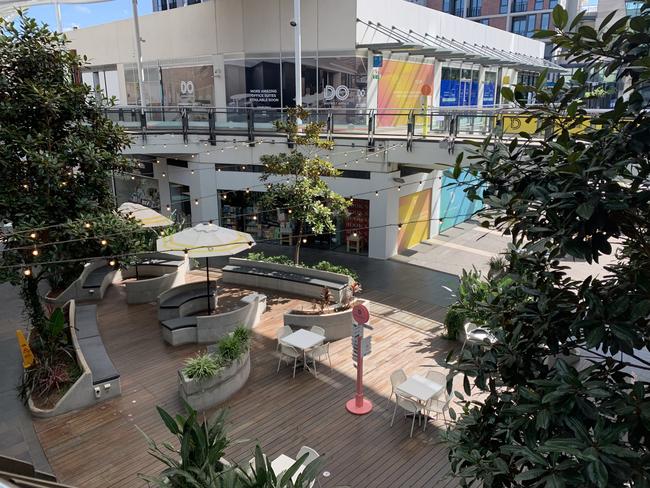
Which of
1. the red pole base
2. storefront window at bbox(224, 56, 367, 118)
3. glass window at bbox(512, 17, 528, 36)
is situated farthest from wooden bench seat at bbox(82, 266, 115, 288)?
glass window at bbox(512, 17, 528, 36)

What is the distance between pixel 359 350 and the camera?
7.61 m

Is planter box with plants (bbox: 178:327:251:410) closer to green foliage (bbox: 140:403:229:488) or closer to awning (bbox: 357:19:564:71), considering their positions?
green foliage (bbox: 140:403:229:488)

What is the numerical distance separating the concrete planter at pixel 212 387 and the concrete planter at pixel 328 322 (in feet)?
6.54

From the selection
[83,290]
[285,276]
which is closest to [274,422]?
[285,276]

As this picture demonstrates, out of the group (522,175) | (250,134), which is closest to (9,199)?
(522,175)

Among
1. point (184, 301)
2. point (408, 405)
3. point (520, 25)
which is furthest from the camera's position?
point (520, 25)

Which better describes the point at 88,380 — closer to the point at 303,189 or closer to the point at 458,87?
the point at 303,189

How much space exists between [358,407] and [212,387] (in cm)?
240

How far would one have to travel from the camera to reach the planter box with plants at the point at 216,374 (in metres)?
7.70

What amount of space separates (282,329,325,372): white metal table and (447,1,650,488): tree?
5743 mm

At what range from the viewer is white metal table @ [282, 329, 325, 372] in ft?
28.6

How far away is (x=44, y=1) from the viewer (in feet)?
84.5

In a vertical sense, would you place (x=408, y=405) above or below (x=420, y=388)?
below

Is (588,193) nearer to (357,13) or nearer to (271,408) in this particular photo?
(271,408)
